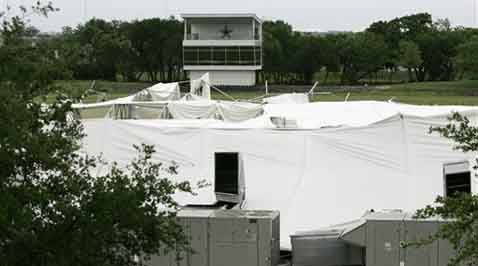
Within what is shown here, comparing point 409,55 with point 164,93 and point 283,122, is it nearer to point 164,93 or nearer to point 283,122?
point 164,93

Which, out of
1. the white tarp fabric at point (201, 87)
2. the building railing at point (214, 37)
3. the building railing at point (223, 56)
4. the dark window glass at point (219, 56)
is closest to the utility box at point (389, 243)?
the white tarp fabric at point (201, 87)

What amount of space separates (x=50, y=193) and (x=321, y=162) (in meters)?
10.3

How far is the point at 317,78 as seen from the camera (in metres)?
117

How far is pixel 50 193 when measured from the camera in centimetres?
980

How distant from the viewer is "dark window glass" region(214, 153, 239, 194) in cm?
1758

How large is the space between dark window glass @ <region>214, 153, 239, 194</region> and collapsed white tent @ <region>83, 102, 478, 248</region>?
0.63m

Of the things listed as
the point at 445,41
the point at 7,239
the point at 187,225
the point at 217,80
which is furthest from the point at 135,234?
the point at 445,41

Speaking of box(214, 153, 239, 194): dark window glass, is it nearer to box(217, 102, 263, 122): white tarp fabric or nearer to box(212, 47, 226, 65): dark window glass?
box(217, 102, 263, 122): white tarp fabric

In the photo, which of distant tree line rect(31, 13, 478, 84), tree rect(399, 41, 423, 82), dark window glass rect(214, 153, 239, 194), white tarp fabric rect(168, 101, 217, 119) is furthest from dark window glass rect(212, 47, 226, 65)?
dark window glass rect(214, 153, 239, 194)

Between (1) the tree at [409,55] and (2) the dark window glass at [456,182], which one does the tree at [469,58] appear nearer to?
(1) the tree at [409,55]

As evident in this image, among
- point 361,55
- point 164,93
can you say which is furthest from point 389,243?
point 361,55

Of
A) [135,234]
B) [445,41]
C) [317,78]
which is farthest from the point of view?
[317,78]

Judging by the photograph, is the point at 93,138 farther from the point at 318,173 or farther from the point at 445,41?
the point at 445,41

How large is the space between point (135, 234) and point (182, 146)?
33.1 ft
